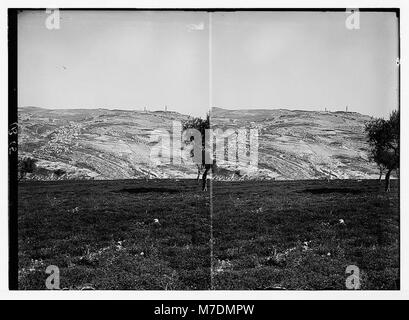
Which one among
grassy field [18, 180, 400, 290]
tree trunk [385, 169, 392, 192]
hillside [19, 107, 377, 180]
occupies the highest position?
hillside [19, 107, 377, 180]

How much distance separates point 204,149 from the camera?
920cm

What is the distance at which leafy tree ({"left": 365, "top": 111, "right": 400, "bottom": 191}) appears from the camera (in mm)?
8953

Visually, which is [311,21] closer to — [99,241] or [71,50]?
[71,50]

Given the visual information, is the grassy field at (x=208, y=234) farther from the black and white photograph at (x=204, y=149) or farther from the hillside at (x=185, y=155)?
the hillside at (x=185, y=155)

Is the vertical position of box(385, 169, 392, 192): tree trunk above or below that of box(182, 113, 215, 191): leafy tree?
below

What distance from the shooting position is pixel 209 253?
29.8 feet

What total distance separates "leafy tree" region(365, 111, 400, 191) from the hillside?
13 cm

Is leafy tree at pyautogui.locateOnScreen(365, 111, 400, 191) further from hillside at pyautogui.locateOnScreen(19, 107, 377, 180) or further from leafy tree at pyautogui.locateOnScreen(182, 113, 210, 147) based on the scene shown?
leafy tree at pyautogui.locateOnScreen(182, 113, 210, 147)

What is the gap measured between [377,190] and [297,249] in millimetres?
1645

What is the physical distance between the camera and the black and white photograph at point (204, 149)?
895 cm

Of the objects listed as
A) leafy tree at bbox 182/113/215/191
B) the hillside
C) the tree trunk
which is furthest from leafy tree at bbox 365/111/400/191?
leafy tree at bbox 182/113/215/191

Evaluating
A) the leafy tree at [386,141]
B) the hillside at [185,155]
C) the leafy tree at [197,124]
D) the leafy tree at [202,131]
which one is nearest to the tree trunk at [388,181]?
the leafy tree at [386,141]

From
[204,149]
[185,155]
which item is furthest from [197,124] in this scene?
[185,155]

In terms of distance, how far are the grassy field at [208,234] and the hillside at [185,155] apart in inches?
7.3
